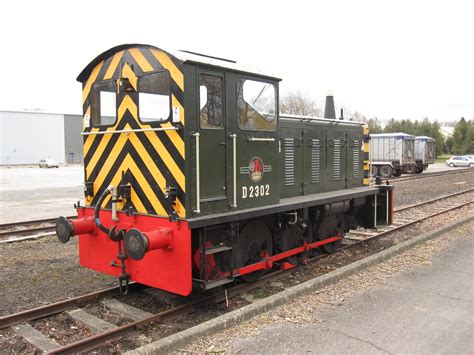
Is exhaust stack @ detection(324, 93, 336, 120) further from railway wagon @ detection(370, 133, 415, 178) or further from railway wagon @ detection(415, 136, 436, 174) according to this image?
railway wagon @ detection(415, 136, 436, 174)

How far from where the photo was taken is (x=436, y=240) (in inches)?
349

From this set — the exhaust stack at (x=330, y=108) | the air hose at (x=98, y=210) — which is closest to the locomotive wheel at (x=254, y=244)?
the air hose at (x=98, y=210)

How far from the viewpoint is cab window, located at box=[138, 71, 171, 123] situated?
16.7 ft

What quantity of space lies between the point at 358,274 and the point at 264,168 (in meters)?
2.17

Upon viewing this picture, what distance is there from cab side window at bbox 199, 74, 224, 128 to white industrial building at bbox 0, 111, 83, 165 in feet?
215

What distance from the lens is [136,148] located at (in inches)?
214

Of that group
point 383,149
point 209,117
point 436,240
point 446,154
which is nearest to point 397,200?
point 436,240

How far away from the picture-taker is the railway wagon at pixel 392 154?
111 ft

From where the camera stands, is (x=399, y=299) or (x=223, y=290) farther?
(x=223, y=290)

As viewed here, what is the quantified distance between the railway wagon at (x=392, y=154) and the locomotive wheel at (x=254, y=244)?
28.9 m

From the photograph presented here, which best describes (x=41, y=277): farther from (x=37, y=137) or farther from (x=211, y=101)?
(x=37, y=137)

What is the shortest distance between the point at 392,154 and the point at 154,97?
1258 inches

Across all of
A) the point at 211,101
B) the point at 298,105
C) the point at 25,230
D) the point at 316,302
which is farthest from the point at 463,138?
the point at 211,101

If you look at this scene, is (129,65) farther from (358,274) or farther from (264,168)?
(358,274)
